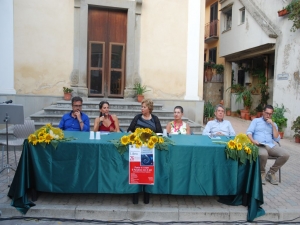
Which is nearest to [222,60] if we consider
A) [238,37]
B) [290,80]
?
[238,37]

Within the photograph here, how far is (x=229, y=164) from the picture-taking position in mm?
3934

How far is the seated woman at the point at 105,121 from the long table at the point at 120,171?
150 cm

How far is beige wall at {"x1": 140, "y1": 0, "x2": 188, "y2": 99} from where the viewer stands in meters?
9.77

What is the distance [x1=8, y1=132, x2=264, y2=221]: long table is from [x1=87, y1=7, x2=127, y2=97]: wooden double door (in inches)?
244

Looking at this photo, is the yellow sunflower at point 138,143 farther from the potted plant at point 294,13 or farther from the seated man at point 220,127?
the potted plant at point 294,13

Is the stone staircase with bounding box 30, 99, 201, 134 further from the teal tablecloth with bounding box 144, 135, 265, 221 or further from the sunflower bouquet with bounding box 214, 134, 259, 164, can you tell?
the sunflower bouquet with bounding box 214, 134, 259, 164

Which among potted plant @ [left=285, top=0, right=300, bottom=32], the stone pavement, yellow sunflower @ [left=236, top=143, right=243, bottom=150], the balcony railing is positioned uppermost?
the balcony railing

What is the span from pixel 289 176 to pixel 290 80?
579cm

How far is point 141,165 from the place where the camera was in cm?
383

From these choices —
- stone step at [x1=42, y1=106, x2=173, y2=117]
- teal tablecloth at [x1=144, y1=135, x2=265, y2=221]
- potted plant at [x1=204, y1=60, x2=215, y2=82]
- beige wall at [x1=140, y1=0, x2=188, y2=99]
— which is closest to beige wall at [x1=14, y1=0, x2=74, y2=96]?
stone step at [x1=42, y1=106, x2=173, y2=117]

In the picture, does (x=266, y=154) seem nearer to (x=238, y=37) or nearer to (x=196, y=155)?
(x=196, y=155)

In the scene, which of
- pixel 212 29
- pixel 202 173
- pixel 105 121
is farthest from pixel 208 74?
pixel 202 173

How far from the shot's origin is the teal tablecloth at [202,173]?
3.88 meters

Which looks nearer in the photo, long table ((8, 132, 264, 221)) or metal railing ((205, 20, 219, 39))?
long table ((8, 132, 264, 221))
